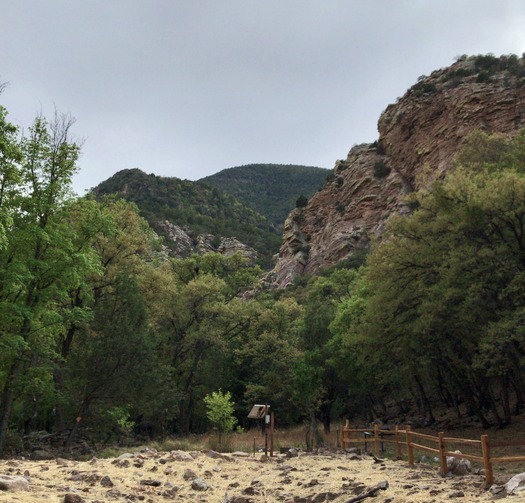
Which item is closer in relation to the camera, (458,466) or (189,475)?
(458,466)

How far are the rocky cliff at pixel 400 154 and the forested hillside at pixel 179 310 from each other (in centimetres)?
3448

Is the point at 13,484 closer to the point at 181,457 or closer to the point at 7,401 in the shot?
the point at 181,457

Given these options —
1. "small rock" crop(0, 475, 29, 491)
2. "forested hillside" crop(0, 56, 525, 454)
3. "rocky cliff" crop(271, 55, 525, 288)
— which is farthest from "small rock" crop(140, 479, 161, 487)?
"rocky cliff" crop(271, 55, 525, 288)

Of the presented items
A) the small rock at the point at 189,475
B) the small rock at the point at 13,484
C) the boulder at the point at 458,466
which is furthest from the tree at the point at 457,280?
the small rock at the point at 13,484

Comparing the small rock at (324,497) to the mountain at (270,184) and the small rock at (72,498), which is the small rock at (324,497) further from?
the mountain at (270,184)

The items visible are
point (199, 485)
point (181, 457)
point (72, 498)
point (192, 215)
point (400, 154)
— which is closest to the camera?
point (72, 498)

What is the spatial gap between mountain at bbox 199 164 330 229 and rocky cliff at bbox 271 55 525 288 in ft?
184

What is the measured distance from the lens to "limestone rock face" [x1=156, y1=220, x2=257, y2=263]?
8125 cm

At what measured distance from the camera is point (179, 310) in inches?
1267

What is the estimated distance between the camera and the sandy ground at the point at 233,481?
931 cm

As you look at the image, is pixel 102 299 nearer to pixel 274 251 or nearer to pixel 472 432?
pixel 472 432

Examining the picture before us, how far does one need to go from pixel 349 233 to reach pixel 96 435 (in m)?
56.6

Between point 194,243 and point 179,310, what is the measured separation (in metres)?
58.7

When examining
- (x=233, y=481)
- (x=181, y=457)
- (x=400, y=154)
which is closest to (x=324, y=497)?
(x=233, y=481)
